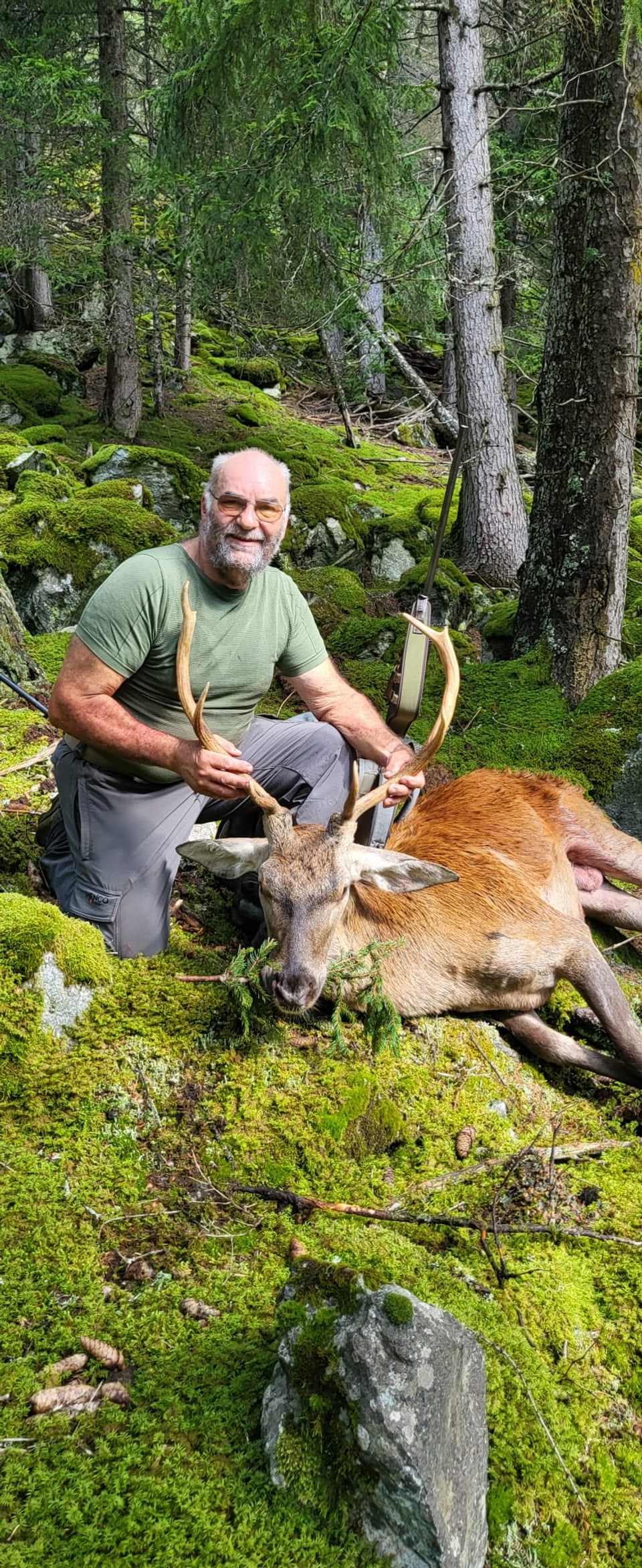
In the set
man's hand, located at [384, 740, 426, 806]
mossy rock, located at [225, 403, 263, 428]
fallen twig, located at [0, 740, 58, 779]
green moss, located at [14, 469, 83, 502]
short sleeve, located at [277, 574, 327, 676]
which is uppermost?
mossy rock, located at [225, 403, 263, 428]

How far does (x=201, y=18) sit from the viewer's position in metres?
9.15

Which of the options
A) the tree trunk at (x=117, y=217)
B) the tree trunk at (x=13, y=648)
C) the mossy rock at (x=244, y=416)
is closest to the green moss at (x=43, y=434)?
the tree trunk at (x=117, y=217)

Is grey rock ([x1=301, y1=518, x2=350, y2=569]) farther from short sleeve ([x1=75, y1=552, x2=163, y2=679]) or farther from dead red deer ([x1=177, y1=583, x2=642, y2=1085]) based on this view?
short sleeve ([x1=75, y1=552, x2=163, y2=679])

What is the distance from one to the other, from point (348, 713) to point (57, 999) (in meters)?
2.13

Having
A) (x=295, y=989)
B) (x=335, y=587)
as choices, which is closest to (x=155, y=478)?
(x=335, y=587)

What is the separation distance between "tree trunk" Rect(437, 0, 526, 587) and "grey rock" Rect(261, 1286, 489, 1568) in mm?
9259

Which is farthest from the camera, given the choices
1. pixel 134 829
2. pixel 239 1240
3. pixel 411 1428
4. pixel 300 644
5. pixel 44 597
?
pixel 44 597

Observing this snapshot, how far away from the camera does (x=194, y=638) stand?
4.52m

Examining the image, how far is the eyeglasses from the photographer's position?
14.7 ft

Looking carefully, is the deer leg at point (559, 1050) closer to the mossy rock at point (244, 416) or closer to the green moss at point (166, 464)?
the green moss at point (166, 464)

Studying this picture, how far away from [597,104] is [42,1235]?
7128mm

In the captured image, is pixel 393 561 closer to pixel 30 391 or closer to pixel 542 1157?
pixel 30 391

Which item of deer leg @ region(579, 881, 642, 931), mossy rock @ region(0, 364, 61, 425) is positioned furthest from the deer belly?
mossy rock @ region(0, 364, 61, 425)

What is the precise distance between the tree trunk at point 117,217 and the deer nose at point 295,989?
13293mm
